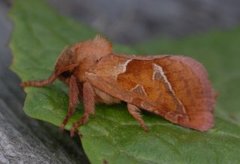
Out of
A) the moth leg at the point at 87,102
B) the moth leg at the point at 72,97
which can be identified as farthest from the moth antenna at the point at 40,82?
the moth leg at the point at 87,102

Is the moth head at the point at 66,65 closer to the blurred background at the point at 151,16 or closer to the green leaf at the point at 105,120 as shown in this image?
the green leaf at the point at 105,120

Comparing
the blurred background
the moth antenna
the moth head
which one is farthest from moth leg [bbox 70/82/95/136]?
the blurred background

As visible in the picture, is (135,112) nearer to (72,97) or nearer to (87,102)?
(87,102)

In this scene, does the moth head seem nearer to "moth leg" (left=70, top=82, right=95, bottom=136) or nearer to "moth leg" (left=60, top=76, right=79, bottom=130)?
"moth leg" (left=60, top=76, right=79, bottom=130)

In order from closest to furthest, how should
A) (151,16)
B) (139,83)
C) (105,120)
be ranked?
(105,120) < (139,83) < (151,16)

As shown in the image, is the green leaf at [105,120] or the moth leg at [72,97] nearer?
the green leaf at [105,120]

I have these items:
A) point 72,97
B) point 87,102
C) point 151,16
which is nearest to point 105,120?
point 87,102
